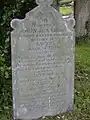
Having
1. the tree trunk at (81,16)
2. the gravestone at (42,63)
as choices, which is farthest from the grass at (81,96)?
the tree trunk at (81,16)

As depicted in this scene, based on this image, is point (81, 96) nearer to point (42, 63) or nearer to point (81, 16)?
point (42, 63)

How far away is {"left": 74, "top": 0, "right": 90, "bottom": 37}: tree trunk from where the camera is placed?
943 cm

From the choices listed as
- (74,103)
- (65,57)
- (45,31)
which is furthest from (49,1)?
(74,103)

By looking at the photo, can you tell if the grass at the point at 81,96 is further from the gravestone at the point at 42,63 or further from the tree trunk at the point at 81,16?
the tree trunk at the point at 81,16

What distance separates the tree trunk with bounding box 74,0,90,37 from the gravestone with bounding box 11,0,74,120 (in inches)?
215

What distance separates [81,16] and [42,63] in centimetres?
583

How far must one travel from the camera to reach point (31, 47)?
3.82 metres

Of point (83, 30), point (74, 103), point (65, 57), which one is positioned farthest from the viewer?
point (83, 30)

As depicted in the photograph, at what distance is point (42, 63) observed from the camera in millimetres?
3951

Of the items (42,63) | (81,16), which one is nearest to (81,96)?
(42,63)

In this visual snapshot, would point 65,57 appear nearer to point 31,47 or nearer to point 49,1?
point 31,47

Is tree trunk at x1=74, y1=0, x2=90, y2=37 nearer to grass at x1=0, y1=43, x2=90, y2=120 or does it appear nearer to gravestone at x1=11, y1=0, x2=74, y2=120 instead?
grass at x1=0, y1=43, x2=90, y2=120

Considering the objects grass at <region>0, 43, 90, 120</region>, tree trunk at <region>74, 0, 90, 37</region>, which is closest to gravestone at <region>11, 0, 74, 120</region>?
grass at <region>0, 43, 90, 120</region>

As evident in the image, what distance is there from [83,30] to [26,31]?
5942 millimetres
